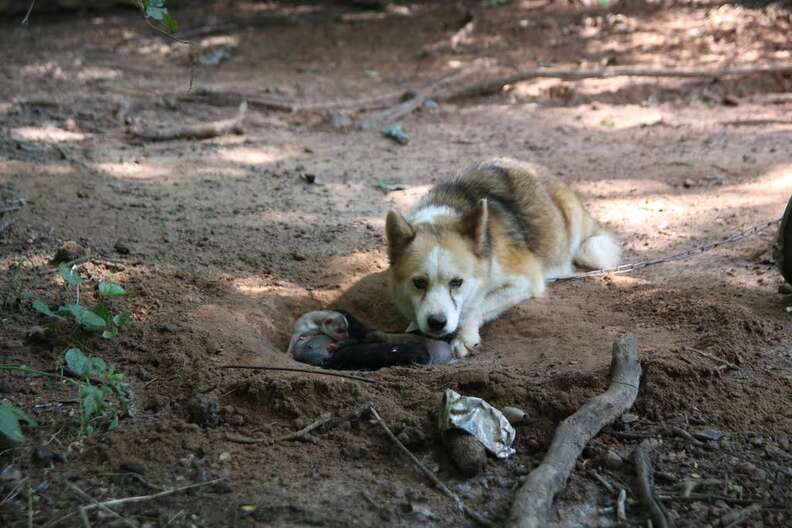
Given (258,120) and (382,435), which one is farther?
(258,120)

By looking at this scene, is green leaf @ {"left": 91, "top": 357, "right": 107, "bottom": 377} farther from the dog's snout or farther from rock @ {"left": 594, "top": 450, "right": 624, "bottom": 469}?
rock @ {"left": 594, "top": 450, "right": 624, "bottom": 469}

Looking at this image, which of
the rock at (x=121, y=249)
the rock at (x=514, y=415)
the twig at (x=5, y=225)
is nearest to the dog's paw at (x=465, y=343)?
the rock at (x=514, y=415)

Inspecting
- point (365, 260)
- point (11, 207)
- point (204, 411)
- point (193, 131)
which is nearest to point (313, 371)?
point (204, 411)

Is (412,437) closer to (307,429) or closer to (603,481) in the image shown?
(307,429)

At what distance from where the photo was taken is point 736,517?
9.98 feet

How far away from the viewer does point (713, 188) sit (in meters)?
7.51

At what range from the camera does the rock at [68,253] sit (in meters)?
5.12

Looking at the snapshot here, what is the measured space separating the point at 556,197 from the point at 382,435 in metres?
3.59

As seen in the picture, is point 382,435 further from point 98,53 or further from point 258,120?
point 98,53

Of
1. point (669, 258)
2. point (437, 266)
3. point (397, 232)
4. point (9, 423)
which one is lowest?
point (669, 258)

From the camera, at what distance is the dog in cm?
508

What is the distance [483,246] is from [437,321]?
826mm

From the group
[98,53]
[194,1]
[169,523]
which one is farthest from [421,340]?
[194,1]

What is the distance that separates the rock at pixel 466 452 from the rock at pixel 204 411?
3.53 ft
